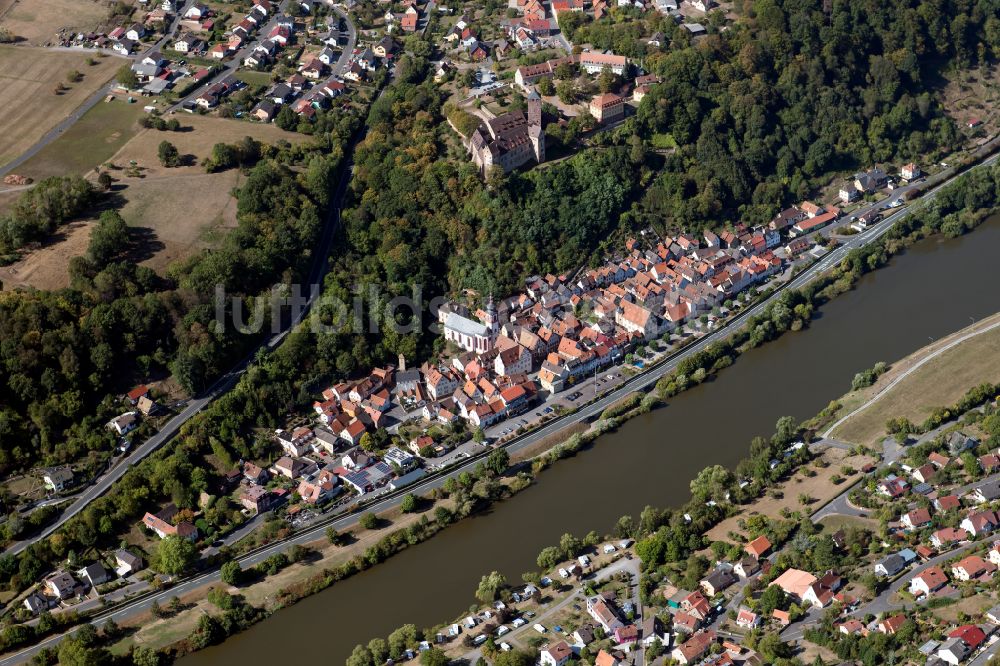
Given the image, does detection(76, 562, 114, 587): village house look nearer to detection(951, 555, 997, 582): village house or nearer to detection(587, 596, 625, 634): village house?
detection(587, 596, 625, 634): village house

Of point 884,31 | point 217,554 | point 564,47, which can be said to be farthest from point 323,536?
point 884,31

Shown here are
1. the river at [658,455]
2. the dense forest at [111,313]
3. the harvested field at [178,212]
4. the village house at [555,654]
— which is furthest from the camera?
the harvested field at [178,212]

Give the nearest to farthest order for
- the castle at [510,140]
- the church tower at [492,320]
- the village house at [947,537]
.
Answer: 1. the village house at [947,537]
2. the church tower at [492,320]
3. the castle at [510,140]

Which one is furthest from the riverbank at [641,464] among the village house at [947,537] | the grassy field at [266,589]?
the village house at [947,537]

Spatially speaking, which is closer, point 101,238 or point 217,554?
point 217,554

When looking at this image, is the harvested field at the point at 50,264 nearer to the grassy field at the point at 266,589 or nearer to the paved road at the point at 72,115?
the paved road at the point at 72,115

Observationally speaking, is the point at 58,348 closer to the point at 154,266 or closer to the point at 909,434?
the point at 154,266
